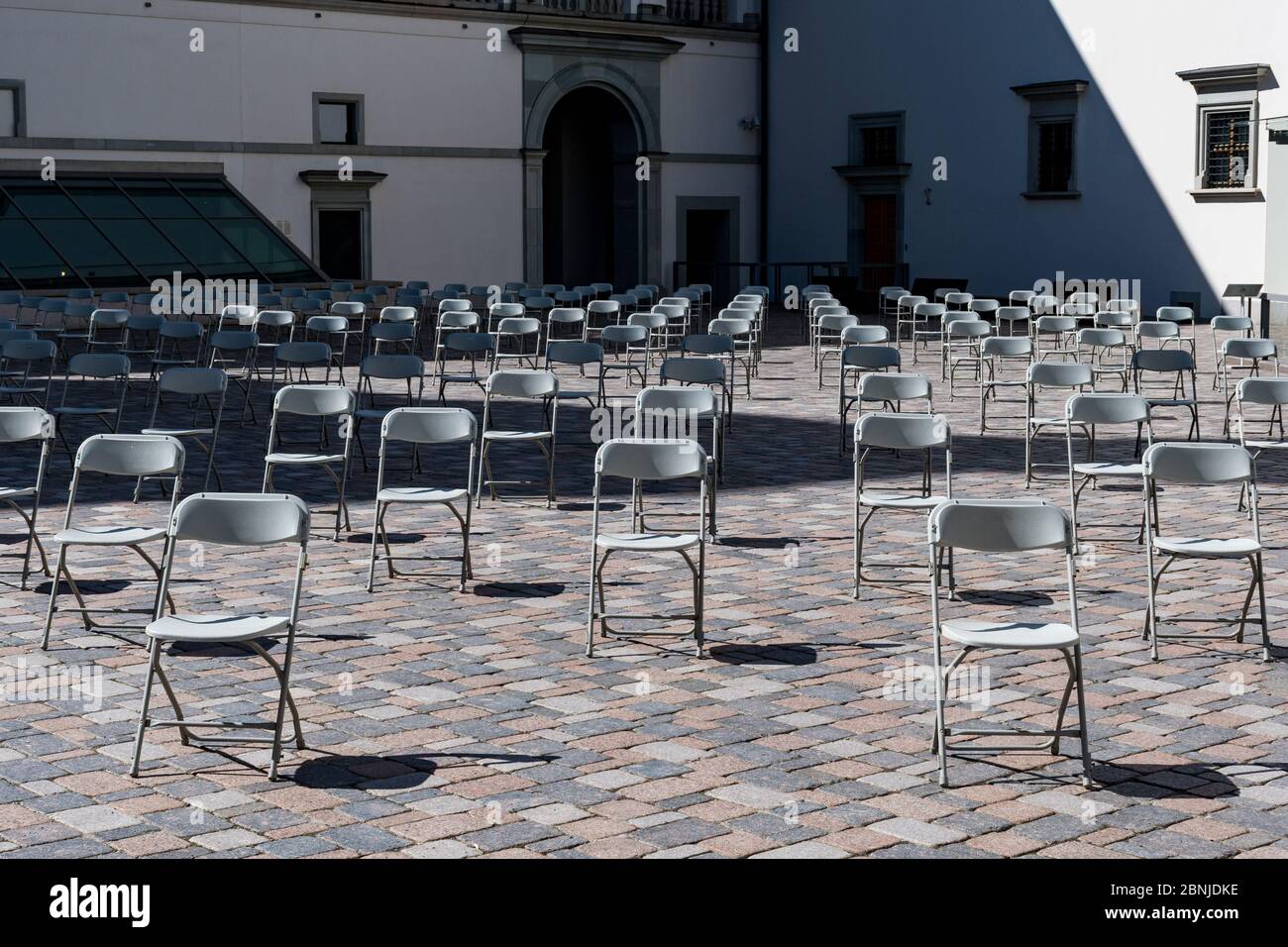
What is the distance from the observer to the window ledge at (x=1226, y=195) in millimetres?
28469

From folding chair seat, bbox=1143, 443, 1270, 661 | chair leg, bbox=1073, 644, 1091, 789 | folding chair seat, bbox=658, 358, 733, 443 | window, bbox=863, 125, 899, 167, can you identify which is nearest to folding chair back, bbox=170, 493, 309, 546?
chair leg, bbox=1073, 644, 1091, 789

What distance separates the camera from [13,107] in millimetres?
28000

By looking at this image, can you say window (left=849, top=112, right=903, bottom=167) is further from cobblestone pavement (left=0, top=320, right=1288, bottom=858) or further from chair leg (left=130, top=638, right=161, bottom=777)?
chair leg (left=130, top=638, right=161, bottom=777)

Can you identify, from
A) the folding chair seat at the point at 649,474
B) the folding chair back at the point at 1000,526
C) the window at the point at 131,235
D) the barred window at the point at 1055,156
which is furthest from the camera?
the barred window at the point at 1055,156

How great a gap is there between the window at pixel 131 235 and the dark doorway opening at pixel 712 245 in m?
11.4

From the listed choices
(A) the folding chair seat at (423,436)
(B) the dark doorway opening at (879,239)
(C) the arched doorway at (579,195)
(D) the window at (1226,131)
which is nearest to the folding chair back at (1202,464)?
(A) the folding chair seat at (423,436)

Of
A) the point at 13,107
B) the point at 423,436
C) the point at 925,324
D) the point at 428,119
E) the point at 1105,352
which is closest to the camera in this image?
the point at 423,436

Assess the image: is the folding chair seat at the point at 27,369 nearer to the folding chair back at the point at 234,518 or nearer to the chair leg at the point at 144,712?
the folding chair back at the point at 234,518

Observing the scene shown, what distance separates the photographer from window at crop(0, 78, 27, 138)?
2791 cm

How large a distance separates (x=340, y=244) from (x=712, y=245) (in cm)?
966

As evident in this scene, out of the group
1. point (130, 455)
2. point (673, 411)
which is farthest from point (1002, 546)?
point (673, 411)

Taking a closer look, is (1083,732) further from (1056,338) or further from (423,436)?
(1056,338)

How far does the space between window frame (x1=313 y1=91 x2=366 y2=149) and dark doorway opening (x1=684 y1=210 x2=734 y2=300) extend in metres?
8.55
